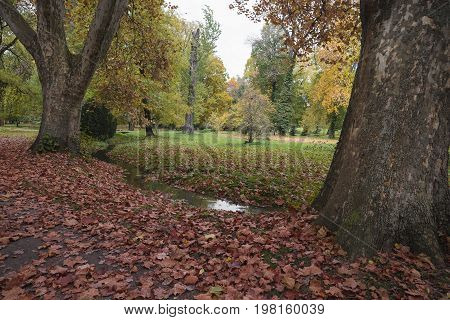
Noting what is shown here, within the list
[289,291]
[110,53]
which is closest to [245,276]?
[289,291]

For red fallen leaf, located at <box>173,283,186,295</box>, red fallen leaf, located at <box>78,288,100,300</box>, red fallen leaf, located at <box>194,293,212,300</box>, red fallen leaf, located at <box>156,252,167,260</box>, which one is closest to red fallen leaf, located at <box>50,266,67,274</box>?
red fallen leaf, located at <box>78,288,100,300</box>

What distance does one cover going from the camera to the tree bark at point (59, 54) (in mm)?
10211

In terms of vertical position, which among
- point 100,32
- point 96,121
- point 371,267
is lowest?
point 371,267

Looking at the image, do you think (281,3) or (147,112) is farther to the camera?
(147,112)

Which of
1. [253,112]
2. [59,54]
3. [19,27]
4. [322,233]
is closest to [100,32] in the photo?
[59,54]

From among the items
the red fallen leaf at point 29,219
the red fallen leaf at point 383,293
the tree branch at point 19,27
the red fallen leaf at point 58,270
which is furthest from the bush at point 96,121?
the red fallen leaf at point 383,293

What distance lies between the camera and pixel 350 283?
125 inches

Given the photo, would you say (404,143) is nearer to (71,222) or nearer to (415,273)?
(415,273)

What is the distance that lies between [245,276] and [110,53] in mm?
13751

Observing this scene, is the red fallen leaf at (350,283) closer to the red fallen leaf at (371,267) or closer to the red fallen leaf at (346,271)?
the red fallen leaf at (346,271)

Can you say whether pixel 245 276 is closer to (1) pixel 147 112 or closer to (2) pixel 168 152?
(2) pixel 168 152

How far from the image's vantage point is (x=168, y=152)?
16.8 m

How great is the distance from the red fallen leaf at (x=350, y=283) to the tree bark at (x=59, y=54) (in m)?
10.5

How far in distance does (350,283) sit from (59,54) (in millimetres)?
11386
